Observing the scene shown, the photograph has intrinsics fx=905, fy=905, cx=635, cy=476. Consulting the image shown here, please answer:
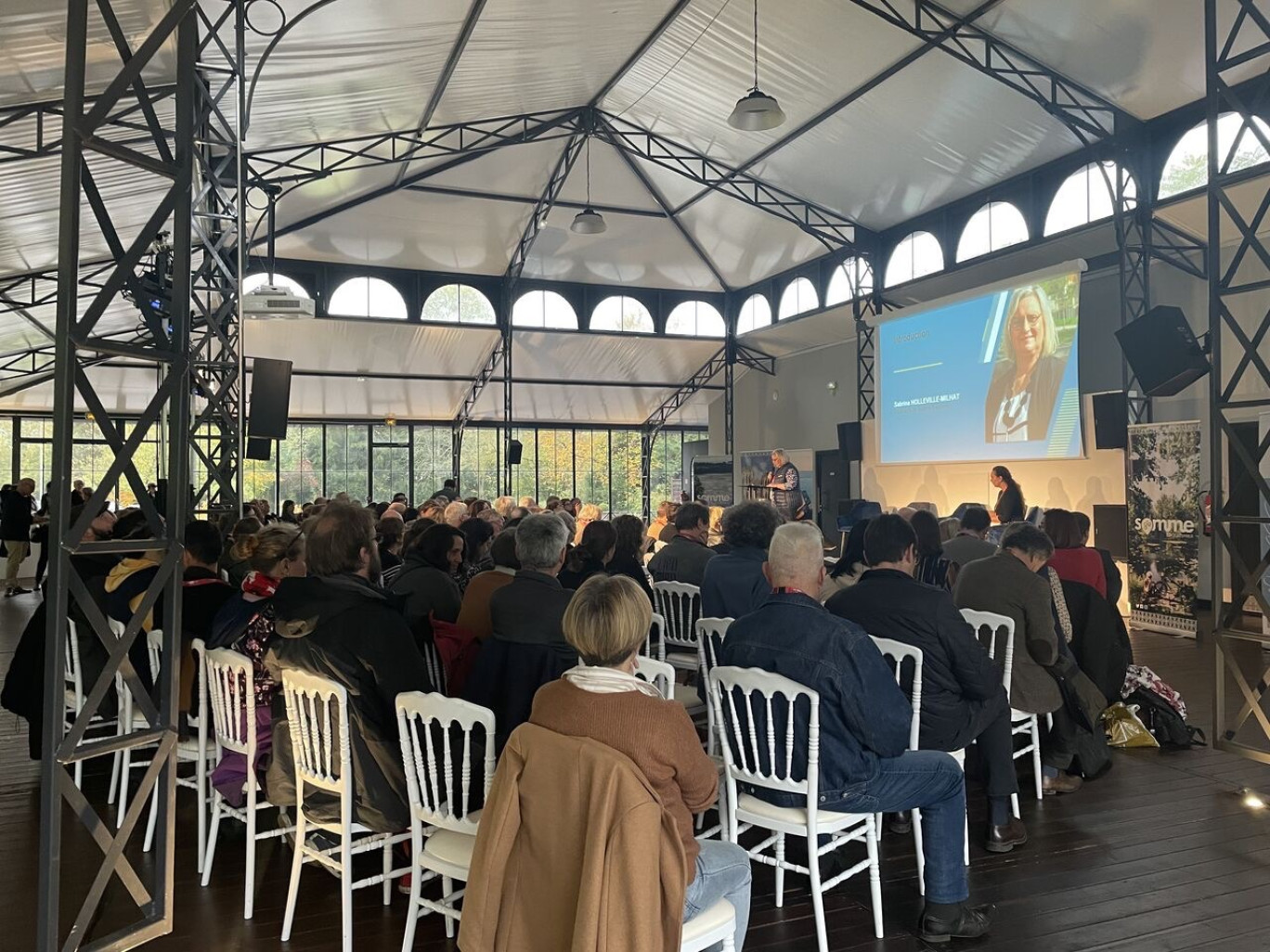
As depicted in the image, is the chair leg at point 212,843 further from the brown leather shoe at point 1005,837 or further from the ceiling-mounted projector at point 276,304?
the ceiling-mounted projector at point 276,304

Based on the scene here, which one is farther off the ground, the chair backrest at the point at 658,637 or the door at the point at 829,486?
the door at the point at 829,486

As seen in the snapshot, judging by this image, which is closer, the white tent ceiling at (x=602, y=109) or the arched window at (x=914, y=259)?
the white tent ceiling at (x=602, y=109)

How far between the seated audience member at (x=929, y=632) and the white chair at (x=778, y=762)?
0.48m

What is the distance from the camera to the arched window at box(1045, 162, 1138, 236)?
8914 mm

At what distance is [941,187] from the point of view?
11.0 m

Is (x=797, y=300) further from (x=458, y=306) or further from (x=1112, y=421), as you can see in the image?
(x=1112, y=421)

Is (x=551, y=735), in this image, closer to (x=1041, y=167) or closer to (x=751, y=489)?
(x=1041, y=167)

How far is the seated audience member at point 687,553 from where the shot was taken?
5.19 metres

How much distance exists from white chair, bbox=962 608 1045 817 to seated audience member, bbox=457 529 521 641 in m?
1.80

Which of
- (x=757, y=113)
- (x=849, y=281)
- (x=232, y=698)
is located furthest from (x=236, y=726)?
(x=849, y=281)

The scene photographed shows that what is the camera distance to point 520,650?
2.80 meters

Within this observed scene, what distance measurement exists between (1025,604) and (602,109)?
10.1 metres

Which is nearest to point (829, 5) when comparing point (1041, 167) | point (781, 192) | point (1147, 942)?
point (1041, 167)

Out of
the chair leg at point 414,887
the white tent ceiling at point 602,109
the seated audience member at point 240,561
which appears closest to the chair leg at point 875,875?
the chair leg at point 414,887
